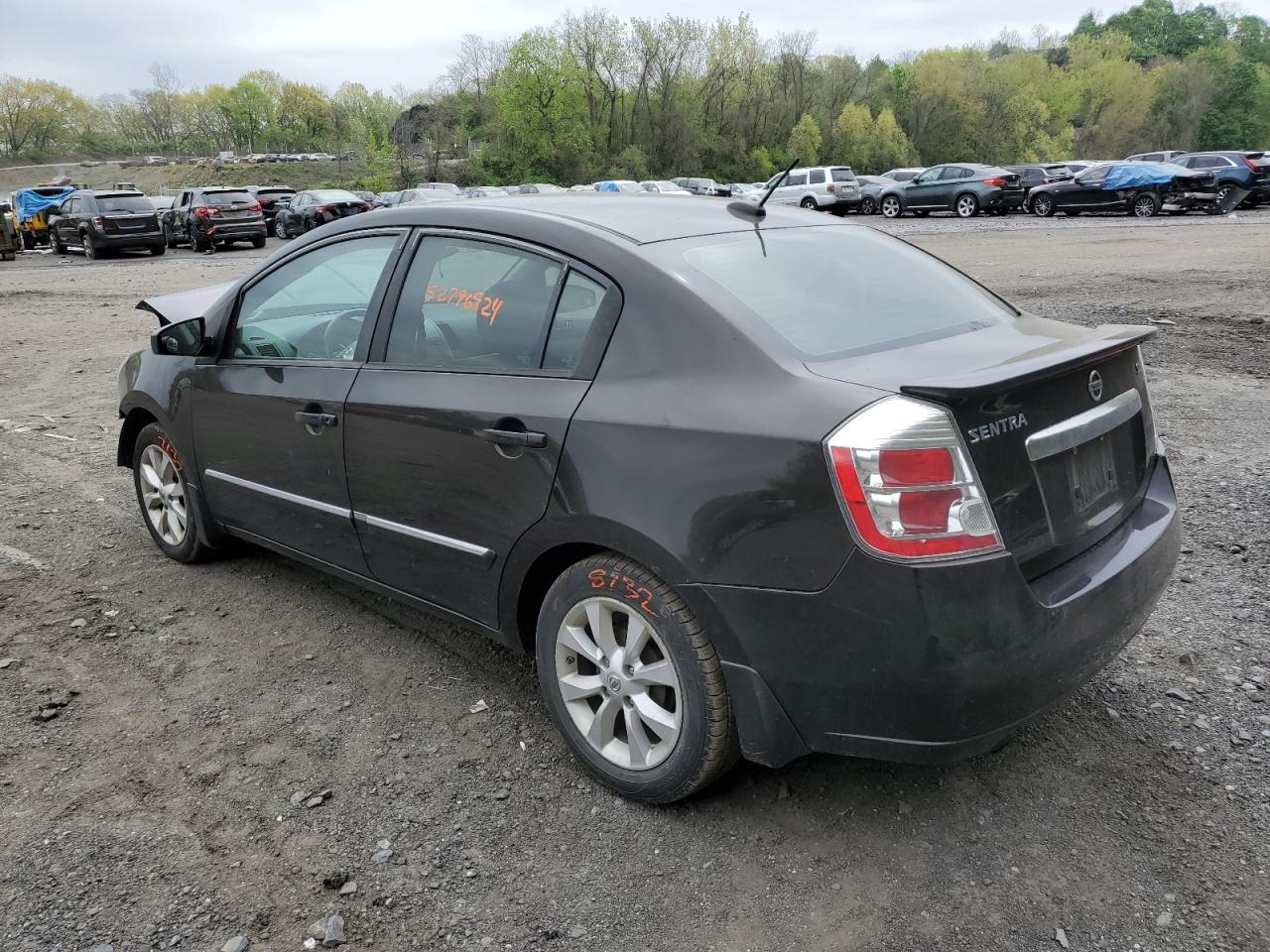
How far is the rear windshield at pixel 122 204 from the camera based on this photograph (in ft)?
83.8

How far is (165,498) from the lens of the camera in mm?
4703

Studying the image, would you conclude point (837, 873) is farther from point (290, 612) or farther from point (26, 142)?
point (26, 142)

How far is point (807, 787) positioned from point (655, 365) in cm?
131

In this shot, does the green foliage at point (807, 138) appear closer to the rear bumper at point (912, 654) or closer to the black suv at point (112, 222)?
the black suv at point (112, 222)

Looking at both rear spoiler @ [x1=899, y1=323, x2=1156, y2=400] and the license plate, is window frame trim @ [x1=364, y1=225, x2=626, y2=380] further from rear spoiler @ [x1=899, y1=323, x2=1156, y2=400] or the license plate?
the license plate

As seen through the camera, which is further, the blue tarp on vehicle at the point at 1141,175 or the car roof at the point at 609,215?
the blue tarp on vehicle at the point at 1141,175

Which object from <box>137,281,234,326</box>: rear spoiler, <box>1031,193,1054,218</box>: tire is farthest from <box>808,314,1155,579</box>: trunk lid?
<box>1031,193,1054,218</box>: tire

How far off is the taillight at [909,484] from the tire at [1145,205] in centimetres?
2888

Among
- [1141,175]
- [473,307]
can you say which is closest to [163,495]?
[473,307]

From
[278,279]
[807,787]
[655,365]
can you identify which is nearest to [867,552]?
[655,365]

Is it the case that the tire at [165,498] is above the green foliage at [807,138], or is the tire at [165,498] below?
below

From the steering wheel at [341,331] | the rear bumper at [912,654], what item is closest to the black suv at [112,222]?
the steering wheel at [341,331]

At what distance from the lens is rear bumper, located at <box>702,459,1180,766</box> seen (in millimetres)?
2252

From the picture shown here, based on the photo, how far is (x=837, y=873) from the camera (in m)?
2.57
